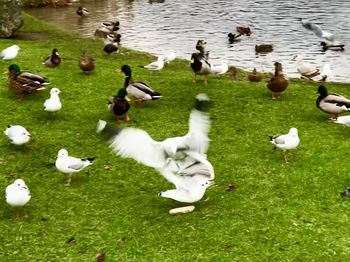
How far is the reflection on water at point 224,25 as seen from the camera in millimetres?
29516

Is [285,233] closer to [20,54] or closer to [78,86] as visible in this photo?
[78,86]

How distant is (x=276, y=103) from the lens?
59.7 feet

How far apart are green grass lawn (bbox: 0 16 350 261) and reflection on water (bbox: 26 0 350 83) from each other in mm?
9000

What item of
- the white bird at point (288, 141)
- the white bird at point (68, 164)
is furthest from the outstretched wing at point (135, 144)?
the white bird at point (288, 141)

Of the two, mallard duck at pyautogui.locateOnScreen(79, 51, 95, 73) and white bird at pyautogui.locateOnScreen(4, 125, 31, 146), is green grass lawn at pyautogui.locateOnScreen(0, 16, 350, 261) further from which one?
mallard duck at pyautogui.locateOnScreen(79, 51, 95, 73)

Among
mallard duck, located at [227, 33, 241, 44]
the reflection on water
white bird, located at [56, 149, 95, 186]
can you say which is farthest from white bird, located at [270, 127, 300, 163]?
mallard duck, located at [227, 33, 241, 44]

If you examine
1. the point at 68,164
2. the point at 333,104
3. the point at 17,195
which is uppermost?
the point at 17,195

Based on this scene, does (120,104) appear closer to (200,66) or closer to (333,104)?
(200,66)

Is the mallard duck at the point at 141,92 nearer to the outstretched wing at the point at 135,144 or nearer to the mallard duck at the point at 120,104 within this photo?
the mallard duck at the point at 120,104

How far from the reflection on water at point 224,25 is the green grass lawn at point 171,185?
29.5 feet

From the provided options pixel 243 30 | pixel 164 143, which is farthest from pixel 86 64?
pixel 243 30

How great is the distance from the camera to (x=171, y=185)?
41.1 feet

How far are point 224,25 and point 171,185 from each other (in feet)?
93.8

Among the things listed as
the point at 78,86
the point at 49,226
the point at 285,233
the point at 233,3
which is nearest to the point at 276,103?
the point at 78,86
